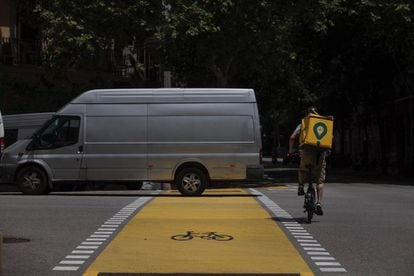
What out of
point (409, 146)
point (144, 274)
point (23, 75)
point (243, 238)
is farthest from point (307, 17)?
point (409, 146)

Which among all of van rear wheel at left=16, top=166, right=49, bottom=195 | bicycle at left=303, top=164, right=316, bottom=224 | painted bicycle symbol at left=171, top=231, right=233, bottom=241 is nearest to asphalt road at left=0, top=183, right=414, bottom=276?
bicycle at left=303, top=164, right=316, bottom=224

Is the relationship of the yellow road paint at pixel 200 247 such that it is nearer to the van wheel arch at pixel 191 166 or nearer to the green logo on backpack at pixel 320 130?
the green logo on backpack at pixel 320 130

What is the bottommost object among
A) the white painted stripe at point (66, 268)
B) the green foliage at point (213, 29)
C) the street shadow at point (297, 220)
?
the street shadow at point (297, 220)

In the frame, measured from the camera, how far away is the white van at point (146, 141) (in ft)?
61.4

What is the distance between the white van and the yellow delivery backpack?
6490mm

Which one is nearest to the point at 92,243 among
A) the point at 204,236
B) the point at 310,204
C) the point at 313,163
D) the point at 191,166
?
the point at 204,236

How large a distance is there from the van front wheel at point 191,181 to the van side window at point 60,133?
10.0 feet

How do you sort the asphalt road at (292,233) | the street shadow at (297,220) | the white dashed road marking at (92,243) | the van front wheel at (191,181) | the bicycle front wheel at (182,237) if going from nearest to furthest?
the white dashed road marking at (92,243) < the asphalt road at (292,233) < the bicycle front wheel at (182,237) < the street shadow at (297,220) < the van front wheel at (191,181)

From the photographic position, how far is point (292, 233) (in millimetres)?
11094

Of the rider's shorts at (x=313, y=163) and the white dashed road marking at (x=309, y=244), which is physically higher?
the rider's shorts at (x=313, y=163)

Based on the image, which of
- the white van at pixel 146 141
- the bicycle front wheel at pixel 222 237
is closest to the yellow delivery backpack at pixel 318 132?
the bicycle front wheel at pixel 222 237

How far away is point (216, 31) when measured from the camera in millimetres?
A: 24672

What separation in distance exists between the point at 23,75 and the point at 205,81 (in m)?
9.70

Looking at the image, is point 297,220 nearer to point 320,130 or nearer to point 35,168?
point 320,130
